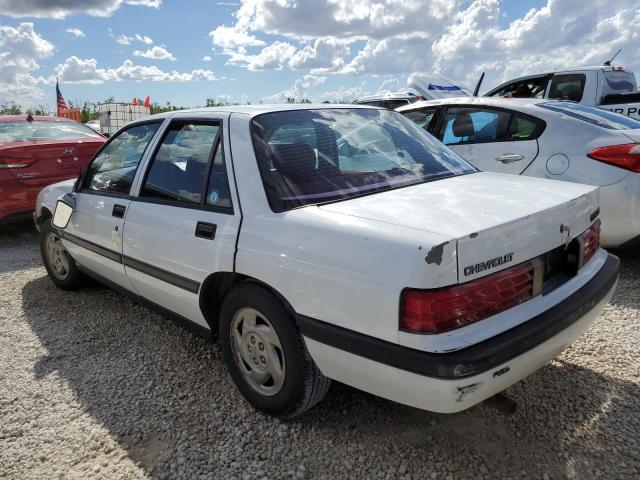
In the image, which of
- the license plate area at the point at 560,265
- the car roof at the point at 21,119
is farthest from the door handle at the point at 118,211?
the car roof at the point at 21,119

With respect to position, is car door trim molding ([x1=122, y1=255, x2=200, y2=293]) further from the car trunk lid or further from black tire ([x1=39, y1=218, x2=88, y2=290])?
the car trunk lid

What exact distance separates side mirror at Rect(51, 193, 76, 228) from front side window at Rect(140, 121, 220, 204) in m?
1.05

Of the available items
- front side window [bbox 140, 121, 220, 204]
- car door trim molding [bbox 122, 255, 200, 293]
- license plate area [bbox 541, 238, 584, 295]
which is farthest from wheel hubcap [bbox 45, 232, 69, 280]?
license plate area [bbox 541, 238, 584, 295]

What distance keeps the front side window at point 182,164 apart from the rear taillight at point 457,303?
54.0 inches

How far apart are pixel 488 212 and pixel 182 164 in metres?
1.71

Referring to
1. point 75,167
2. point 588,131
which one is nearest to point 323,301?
point 588,131

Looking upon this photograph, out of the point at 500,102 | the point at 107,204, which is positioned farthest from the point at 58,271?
the point at 500,102

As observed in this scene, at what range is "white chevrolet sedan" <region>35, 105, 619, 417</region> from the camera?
1.83 metres

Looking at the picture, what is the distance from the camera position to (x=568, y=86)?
314 inches

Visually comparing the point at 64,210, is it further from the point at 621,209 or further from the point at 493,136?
the point at 621,209

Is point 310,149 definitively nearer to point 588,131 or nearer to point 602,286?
point 602,286

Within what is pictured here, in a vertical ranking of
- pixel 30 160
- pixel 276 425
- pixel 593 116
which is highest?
pixel 593 116

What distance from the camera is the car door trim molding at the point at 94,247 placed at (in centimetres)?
332

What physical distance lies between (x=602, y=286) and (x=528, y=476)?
94cm
